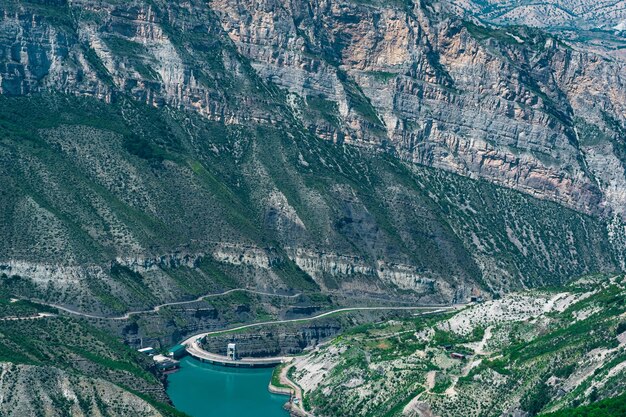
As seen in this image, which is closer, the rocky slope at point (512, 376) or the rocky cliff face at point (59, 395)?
the rocky cliff face at point (59, 395)

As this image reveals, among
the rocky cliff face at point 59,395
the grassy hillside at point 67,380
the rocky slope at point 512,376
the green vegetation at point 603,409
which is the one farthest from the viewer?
the rocky slope at point 512,376

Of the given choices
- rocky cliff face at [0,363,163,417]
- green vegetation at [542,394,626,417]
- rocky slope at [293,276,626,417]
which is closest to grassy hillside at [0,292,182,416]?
rocky cliff face at [0,363,163,417]

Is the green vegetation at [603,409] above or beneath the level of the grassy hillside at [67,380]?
above

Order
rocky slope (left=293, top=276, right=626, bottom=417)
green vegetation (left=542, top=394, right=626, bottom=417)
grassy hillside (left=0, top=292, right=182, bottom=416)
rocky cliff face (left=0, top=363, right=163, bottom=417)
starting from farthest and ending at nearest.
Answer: rocky slope (left=293, top=276, right=626, bottom=417) → grassy hillside (left=0, top=292, right=182, bottom=416) → rocky cliff face (left=0, top=363, right=163, bottom=417) → green vegetation (left=542, top=394, right=626, bottom=417)

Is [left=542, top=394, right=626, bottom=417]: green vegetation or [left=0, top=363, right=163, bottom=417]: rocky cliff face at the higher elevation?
[left=542, top=394, right=626, bottom=417]: green vegetation

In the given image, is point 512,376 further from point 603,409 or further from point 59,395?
point 59,395

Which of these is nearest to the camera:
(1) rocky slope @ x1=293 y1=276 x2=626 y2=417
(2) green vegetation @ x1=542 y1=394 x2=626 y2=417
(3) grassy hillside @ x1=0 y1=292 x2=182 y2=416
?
(2) green vegetation @ x1=542 y1=394 x2=626 y2=417

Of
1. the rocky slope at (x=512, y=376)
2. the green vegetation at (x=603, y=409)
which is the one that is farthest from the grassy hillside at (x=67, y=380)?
the green vegetation at (x=603, y=409)

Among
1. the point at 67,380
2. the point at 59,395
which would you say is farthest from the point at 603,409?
the point at 67,380

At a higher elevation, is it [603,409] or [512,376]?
[603,409]

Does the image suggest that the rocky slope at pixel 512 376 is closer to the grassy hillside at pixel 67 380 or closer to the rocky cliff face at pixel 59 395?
the grassy hillside at pixel 67 380

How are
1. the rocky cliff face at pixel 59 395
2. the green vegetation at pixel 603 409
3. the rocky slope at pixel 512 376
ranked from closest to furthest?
the green vegetation at pixel 603 409 → the rocky cliff face at pixel 59 395 → the rocky slope at pixel 512 376

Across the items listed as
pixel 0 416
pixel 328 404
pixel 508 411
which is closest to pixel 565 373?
pixel 508 411

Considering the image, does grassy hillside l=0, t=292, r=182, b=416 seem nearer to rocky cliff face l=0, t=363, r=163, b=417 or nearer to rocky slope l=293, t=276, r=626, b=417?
rocky cliff face l=0, t=363, r=163, b=417
